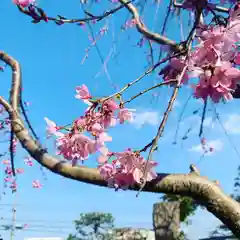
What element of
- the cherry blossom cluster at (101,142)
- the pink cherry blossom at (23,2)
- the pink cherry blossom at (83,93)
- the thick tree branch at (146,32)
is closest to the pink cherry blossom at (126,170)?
the cherry blossom cluster at (101,142)

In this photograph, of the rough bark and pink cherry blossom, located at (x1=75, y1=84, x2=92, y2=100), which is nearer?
pink cherry blossom, located at (x1=75, y1=84, x2=92, y2=100)

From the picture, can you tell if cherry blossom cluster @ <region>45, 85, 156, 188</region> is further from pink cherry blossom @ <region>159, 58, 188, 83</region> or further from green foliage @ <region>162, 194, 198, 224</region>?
green foliage @ <region>162, 194, 198, 224</region>

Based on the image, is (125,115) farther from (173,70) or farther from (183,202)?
(183,202)

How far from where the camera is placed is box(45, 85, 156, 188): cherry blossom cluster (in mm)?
1138

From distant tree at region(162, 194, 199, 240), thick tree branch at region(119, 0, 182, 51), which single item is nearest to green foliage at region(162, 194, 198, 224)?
distant tree at region(162, 194, 199, 240)

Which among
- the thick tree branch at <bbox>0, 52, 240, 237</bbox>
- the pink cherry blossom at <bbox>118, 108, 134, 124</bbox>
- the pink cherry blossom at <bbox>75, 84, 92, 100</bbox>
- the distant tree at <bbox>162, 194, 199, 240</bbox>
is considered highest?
the distant tree at <bbox>162, 194, 199, 240</bbox>

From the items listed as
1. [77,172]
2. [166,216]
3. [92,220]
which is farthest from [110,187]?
[92,220]

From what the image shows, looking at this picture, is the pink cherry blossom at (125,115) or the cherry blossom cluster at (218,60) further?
the pink cherry blossom at (125,115)

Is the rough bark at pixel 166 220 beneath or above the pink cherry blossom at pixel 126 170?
above

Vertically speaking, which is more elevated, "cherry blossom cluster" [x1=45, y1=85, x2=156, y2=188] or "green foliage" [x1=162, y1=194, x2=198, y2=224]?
"green foliage" [x1=162, y1=194, x2=198, y2=224]

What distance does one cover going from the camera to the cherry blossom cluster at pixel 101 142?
3.73ft

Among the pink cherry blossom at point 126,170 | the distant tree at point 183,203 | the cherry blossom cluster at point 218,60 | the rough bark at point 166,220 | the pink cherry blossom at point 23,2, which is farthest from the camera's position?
the distant tree at point 183,203

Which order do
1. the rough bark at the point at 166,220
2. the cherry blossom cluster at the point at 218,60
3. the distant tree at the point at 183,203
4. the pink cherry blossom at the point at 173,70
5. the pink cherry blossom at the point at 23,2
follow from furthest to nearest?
the distant tree at the point at 183,203 → the rough bark at the point at 166,220 → the pink cherry blossom at the point at 23,2 → the pink cherry blossom at the point at 173,70 → the cherry blossom cluster at the point at 218,60

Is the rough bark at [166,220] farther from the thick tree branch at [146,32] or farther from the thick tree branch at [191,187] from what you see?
the thick tree branch at [191,187]
